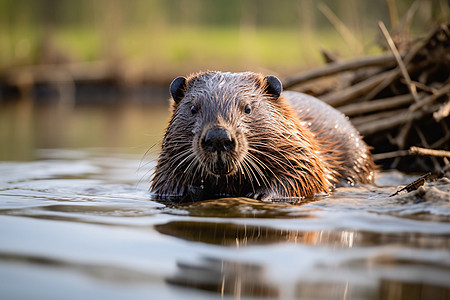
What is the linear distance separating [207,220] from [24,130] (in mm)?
7431

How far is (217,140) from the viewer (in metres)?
3.52

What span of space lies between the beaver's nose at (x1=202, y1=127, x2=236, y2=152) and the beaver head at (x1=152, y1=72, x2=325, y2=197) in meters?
0.15

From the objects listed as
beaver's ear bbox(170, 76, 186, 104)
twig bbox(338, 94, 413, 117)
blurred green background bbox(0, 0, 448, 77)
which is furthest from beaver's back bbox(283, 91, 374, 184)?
blurred green background bbox(0, 0, 448, 77)

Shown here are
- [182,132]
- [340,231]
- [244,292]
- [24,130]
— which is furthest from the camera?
[24,130]

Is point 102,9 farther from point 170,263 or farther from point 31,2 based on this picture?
point 170,263

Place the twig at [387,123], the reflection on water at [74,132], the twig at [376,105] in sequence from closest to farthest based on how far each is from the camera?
the twig at [387,123]
the twig at [376,105]
the reflection on water at [74,132]

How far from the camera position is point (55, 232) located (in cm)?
286

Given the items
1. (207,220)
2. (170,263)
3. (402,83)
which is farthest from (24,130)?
(170,263)

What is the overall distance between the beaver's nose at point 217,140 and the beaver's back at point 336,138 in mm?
1305

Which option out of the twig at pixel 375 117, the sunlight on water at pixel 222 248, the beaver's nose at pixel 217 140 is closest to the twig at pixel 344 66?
the twig at pixel 375 117

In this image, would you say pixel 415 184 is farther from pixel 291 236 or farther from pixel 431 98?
pixel 431 98

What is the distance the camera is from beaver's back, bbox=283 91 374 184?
4.85 m

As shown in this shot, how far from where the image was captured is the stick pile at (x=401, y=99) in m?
5.70

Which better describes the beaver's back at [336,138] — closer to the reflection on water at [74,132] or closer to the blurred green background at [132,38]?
the reflection on water at [74,132]
